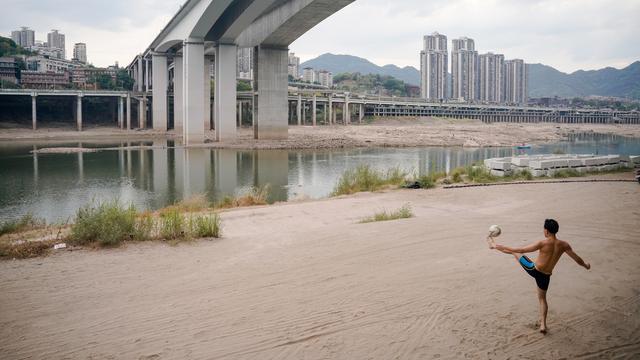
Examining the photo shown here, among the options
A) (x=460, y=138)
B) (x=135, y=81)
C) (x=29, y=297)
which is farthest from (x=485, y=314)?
(x=135, y=81)

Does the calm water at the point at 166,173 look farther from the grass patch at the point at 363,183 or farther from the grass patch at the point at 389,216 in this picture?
the grass patch at the point at 389,216

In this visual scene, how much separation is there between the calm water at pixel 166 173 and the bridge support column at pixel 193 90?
4087 mm

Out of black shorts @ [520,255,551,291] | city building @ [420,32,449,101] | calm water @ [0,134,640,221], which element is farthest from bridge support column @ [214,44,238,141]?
city building @ [420,32,449,101]

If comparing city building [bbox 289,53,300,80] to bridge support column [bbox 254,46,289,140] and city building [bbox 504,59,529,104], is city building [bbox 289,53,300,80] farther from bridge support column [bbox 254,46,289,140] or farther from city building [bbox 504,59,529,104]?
bridge support column [bbox 254,46,289,140]

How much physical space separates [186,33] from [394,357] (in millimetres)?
42984

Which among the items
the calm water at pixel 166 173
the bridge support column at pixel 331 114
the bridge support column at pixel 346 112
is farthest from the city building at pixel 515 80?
the calm water at pixel 166 173

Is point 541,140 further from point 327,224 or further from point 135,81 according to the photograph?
point 135,81

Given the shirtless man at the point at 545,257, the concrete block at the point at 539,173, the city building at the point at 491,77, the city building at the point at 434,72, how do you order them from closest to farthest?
the shirtless man at the point at 545,257, the concrete block at the point at 539,173, the city building at the point at 434,72, the city building at the point at 491,77

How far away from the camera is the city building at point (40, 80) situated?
66.5m

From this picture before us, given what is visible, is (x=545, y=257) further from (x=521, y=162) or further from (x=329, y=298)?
(x=521, y=162)

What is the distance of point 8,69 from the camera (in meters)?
65.4

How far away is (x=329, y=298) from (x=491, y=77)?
542ft

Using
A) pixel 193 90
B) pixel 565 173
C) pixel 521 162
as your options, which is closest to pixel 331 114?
pixel 193 90

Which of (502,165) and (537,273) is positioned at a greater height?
(502,165)
